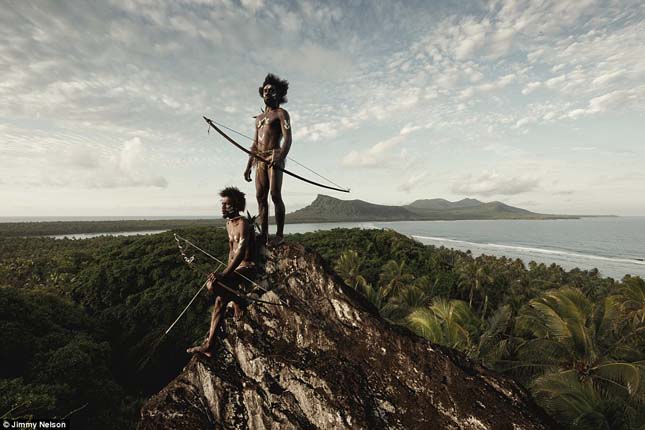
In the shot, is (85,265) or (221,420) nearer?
(221,420)

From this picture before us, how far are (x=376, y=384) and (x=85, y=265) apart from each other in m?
34.2

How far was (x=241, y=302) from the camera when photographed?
16.5 feet

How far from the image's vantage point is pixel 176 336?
19.8 metres

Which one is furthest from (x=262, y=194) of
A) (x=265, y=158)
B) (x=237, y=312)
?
(x=237, y=312)

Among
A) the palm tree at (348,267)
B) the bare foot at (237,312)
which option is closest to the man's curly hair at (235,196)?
the bare foot at (237,312)

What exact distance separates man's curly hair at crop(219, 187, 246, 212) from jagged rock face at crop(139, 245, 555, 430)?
62.4 inches

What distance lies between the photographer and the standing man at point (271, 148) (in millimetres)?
5395

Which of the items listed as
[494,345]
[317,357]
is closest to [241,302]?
[317,357]

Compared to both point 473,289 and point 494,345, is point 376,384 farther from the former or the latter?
point 473,289

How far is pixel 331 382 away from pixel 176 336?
1901cm

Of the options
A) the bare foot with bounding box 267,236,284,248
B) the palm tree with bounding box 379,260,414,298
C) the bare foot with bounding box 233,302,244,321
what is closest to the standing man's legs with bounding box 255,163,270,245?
the bare foot with bounding box 267,236,284,248

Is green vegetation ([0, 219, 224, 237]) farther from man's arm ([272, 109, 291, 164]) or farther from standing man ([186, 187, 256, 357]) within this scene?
standing man ([186, 187, 256, 357])

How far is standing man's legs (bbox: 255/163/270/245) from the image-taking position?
570cm

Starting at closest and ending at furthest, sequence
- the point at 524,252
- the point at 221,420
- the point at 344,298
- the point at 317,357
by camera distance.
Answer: the point at 221,420
the point at 317,357
the point at 344,298
the point at 524,252
